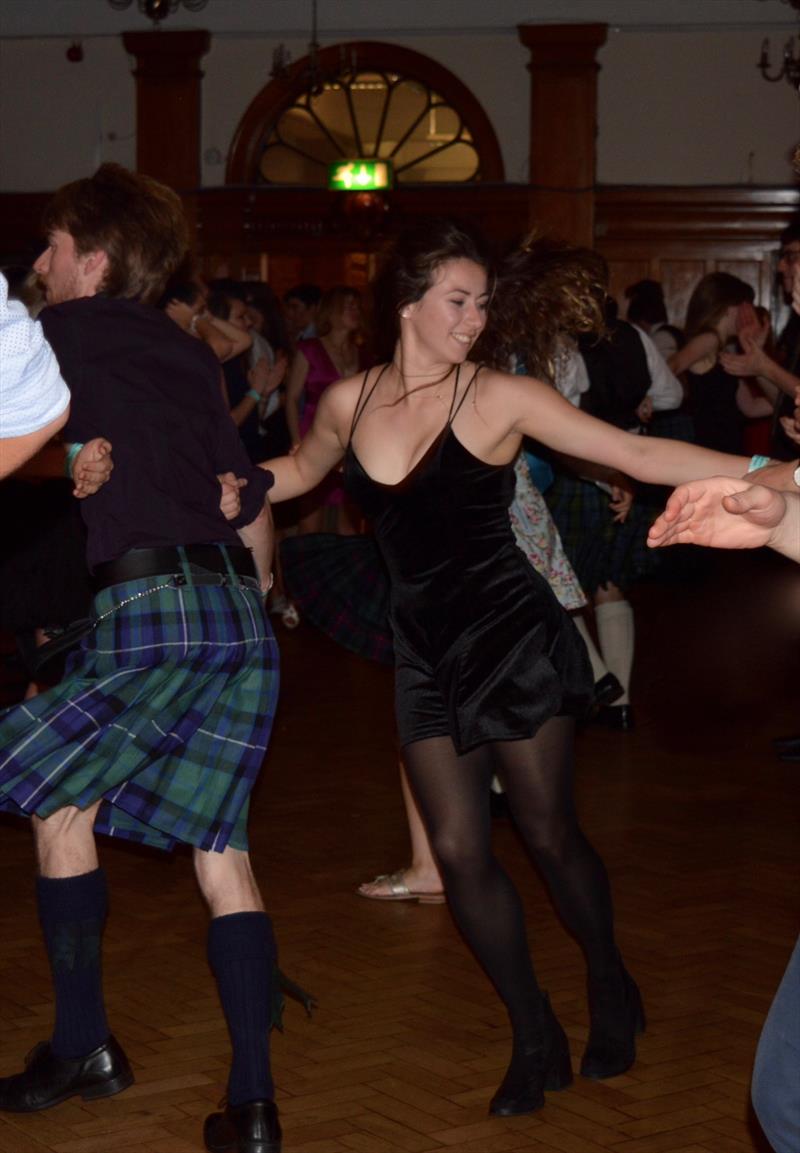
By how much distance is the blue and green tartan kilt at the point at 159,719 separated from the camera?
2705mm

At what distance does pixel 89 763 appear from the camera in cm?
273

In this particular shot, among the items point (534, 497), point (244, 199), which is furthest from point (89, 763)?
point (244, 199)

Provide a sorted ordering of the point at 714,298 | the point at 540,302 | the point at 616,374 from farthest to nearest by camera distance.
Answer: the point at 714,298, the point at 616,374, the point at 540,302

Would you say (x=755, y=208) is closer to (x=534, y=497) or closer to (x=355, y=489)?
(x=534, y=497)

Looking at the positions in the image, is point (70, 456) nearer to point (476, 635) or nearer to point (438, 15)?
point (476, 635)

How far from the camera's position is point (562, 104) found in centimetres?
1359

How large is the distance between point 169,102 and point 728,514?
508 inches

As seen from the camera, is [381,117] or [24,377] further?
[381,117]

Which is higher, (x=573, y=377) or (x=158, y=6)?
(x=158, y=6)

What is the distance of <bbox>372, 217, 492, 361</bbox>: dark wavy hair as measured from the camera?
3.13 m

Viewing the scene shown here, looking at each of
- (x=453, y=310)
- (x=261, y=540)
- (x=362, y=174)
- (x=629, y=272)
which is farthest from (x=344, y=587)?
(x=629, y=272)

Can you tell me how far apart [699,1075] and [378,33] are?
38.8 feet

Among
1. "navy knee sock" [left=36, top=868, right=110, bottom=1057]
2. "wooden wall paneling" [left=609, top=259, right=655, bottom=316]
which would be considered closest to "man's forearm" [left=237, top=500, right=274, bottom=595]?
"navy knee sock" [left=36, top=868, right=110, bottom=1057]

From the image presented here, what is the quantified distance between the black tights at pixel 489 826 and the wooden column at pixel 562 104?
10.9 meters
